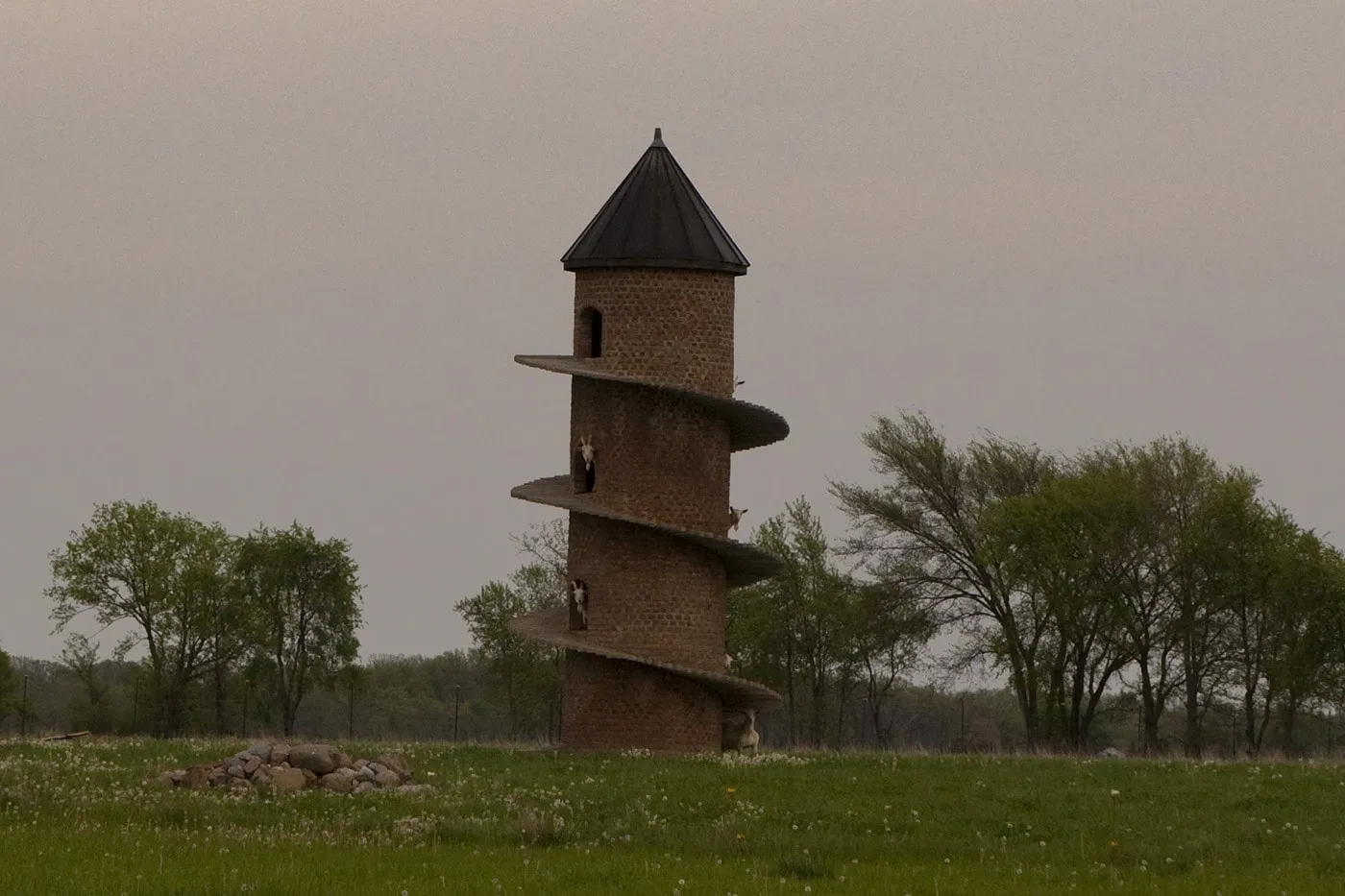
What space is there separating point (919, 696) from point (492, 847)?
57.1 meters

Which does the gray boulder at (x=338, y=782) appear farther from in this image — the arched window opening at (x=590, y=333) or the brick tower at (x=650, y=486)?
the arched window opening at (x=590, y=333)

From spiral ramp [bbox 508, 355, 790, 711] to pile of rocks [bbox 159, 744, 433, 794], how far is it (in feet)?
19.2

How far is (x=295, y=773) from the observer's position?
105 ft

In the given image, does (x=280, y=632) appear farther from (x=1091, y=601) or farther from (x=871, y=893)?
(x=871, y=893)

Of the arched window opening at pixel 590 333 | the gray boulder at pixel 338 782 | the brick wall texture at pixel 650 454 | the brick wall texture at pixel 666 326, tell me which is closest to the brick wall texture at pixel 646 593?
the brick wall texture at pixel 650 454

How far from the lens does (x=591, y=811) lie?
3012 cm

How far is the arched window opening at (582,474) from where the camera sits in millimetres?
39125

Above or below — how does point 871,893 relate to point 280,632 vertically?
below

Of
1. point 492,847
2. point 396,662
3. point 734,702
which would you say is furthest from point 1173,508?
point 396,662

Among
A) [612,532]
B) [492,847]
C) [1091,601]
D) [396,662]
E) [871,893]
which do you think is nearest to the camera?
[871,893]

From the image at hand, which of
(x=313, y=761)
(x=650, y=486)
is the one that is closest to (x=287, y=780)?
(x=313, y=761)

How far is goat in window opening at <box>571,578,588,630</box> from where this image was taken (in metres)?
38.8

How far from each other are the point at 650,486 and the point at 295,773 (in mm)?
8769

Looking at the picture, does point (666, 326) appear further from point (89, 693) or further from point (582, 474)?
point (89, 693)
